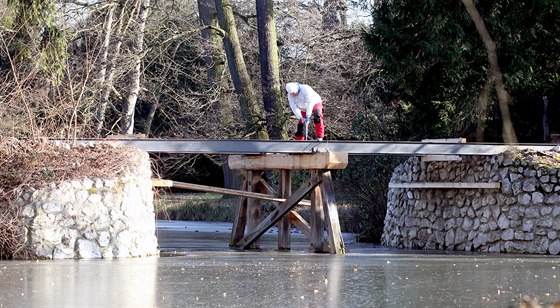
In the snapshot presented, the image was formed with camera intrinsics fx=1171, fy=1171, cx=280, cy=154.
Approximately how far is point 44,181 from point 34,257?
125 centimetres

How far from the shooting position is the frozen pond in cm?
1237

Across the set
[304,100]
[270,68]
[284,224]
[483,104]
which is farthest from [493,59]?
[270,68]

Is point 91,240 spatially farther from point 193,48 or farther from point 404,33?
point 193,48

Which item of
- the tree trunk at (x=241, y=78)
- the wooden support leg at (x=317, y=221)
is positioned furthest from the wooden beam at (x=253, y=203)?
the tree trunk at (x=241, y=78)

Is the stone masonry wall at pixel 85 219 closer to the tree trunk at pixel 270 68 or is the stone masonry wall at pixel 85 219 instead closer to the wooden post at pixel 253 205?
the wooden post at pixel 253 205

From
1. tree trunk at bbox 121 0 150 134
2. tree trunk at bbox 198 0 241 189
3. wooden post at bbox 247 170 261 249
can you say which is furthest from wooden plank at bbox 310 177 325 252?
tree trunk at bbox 198 0 241 189

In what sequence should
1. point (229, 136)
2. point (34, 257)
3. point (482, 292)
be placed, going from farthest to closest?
point (229, 136)
point (34, 257)
point (482, 292)

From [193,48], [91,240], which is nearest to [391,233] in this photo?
[91,240]

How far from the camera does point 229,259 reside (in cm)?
2005

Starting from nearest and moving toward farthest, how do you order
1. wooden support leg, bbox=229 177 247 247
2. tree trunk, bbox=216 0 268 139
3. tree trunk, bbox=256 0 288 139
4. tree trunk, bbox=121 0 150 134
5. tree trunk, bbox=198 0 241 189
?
wooden support leg, bbox=229 177 247 247 < tree trunk, bbox=121 0 150 134 < tree trunk, bbox=256 0 288 139 < tree trunk, bbox=216 0 268 139 < tree trunk, bbox=198 0 241 189

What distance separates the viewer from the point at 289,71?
117ft

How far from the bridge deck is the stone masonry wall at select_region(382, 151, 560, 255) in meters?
1.07

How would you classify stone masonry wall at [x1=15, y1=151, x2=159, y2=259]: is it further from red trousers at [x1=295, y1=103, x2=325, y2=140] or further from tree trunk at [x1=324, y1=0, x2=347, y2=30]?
tree trunk at [x1=324, y1=0, x2=347, y2=30]

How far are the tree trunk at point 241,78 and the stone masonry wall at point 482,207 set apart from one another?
7943 millimetres
